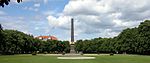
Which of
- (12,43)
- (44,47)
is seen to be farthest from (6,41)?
(44,47)

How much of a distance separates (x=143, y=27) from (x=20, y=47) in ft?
168

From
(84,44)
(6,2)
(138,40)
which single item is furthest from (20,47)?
(6,2)

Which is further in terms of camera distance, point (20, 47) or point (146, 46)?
point (20, 47)

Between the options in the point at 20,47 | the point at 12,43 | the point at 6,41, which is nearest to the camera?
the point at 6,41

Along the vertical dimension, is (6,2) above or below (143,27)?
below

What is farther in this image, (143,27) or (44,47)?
(44,47)

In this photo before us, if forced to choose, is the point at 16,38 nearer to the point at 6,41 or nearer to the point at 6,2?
the point at 6,41

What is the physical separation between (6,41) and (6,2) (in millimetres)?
104019

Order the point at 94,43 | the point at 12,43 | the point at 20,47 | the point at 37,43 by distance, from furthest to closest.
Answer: the point at 94,43 < the point at 37,43 < the point at 20,47 < the point at 12,43

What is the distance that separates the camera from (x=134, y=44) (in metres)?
111

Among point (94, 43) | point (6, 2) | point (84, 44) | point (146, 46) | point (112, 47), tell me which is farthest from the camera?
point (84, 44)

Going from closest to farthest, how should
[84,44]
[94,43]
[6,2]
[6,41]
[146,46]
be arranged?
[6,2] → [146,46] → [6,41] → [94,43] → [84,44]

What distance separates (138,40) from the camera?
106 m

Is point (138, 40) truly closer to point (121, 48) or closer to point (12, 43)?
point (121, 48)
